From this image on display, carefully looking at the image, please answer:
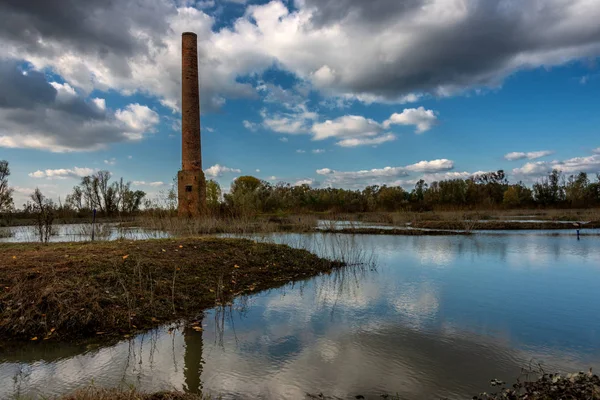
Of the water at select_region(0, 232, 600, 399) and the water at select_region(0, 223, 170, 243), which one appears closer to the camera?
the water at select_region(0, 232, 600, 399)

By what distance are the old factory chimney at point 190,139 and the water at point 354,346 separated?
12.1m

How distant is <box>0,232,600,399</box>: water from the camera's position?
152 inches

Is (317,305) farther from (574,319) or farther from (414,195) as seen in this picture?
(414,195)

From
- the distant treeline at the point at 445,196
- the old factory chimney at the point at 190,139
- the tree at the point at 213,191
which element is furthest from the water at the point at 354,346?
the distant treeline at the point at 445,196

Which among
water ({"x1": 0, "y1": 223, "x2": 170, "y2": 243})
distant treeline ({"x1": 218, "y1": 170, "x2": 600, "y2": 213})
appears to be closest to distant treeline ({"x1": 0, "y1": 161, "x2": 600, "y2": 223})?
distant treeline ({"x1": 218, "y1": 170, "x2": 600, "y2": 213})

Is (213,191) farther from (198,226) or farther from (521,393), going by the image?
(521,393)

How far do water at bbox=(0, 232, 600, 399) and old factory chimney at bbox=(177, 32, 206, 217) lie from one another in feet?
39.8

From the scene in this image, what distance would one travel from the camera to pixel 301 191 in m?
61.5

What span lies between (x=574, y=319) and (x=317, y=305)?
3816 millimetres

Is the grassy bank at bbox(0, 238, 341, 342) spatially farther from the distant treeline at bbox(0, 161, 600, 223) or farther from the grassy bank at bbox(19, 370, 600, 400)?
the distant treeline at bbox(0, 161, 600, 223)

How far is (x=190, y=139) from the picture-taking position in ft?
63.5

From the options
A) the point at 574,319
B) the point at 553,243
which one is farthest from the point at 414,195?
the point at 574,319

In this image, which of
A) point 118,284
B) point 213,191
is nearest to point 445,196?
point 213,191

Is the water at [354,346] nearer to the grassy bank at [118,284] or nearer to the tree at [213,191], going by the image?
the grassy bank at [118,284]
